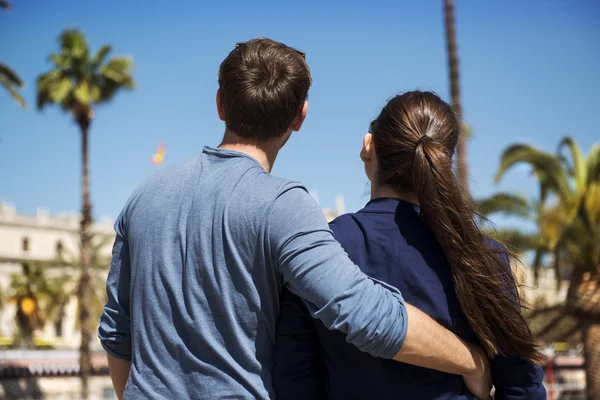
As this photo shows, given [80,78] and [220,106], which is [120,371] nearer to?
[220,106]

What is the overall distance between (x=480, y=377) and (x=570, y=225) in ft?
54.9

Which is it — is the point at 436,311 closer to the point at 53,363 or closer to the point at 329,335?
the point at 329,335

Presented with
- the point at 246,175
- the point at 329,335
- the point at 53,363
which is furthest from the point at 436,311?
the point at 53,363

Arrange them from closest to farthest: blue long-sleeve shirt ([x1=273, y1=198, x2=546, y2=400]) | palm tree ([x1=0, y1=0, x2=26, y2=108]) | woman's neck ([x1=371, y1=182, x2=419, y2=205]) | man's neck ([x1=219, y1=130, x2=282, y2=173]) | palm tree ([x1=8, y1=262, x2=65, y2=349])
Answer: blue long-sleeve shirt ([x1=273, y1=198, x2=546, y2=400])
man's neck ([x1=219, y1=130, x2=282, y2=173])
woman's neck ([x1=371, y1=182, x2=419, y2=205])
palm tree ([x1=0, y1=0, x2=26, y2=108])
palm tree ([x1=8, y1=262, x2=65, y2=349])

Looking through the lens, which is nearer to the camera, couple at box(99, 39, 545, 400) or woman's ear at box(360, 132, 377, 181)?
couple at box(99, 39, 545, 400)

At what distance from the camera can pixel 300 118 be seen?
2.16 meters

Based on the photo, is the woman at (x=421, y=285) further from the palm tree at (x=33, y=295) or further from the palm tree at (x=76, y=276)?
the palm tree at (x=33, y=295)

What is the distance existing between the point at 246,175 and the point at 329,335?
0.48 metres

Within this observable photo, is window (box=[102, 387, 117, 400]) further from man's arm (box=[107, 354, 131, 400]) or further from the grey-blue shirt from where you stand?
the grey-blue shirt

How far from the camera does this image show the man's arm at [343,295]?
1.81 meters

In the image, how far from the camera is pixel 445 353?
194 cm

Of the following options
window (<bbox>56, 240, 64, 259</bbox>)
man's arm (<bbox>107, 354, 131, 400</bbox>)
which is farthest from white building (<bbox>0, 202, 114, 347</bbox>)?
man's arm (<bbox>107, 354, 131, 400</bbox>)

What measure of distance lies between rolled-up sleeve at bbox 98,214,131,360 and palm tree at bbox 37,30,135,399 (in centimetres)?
2912

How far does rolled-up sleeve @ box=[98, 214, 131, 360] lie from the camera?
2186mm
